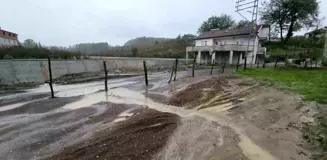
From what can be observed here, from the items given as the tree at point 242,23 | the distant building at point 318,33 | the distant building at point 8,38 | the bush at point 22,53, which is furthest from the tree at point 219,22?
the distant building at point 8,38

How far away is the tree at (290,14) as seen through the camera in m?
34.0

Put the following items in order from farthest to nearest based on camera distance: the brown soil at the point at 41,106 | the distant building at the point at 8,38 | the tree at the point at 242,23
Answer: the tree at the point at 242,23, the distant building at the point at 8,38, the brown soil at the point at 41,106

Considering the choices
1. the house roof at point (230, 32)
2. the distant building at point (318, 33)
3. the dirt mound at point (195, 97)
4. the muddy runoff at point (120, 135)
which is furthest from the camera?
the distant building at point (318, 33)

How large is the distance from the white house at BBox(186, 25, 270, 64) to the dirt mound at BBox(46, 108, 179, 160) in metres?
23.0

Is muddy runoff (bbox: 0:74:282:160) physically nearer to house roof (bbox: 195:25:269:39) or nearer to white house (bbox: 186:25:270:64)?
white house (bbox: 186:25:270:64)

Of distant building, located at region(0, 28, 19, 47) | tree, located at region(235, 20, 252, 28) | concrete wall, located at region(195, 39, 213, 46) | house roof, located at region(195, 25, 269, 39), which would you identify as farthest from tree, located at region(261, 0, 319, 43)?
distant building, located at region(0, 28, 19, 47)

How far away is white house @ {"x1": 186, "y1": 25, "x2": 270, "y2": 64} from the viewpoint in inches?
1131

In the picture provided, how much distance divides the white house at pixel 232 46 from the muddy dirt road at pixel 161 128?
2013 cm

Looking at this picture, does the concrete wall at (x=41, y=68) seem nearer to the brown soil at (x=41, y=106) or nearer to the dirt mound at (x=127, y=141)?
the brown soil at (x=41, y=106)

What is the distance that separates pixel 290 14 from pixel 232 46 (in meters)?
19.9

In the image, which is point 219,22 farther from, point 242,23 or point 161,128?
point 161,128

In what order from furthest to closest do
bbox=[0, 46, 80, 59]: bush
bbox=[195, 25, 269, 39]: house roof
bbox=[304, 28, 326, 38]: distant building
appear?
bbox=[304, 28, 326, 38]: distant building, bbox=[195, 25, 269, 39]: house roof, bbox=[0, 46, 80, 59]: bush

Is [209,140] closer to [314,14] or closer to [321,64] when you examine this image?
[321,64]

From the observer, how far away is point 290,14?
36125 mm
